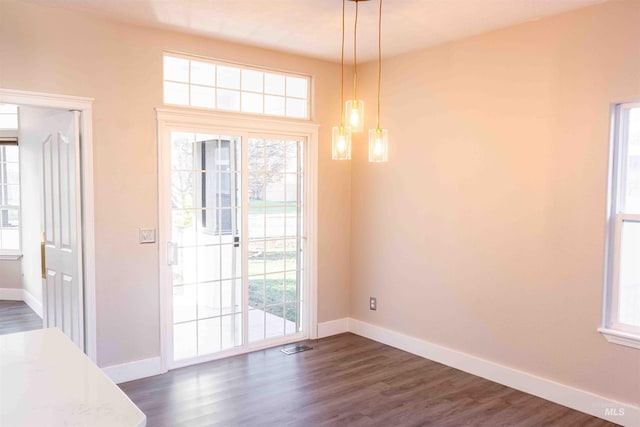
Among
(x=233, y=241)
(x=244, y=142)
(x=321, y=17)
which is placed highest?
(x=321, y=17)

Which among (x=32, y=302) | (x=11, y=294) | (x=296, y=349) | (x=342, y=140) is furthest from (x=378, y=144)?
(x=11, y=294)

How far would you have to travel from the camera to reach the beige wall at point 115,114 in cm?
347

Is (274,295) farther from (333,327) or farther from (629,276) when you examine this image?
(629,276)

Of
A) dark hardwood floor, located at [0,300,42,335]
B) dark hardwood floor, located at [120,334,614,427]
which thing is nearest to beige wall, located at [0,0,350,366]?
dark hardwood floor, located at [120,334,614,427]

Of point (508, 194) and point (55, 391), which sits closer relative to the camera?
point (55, 391)

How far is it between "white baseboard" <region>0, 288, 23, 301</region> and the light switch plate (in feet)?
12.7

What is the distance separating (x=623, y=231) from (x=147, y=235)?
357 centimetres

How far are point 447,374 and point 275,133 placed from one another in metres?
2.71

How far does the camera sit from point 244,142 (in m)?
4.57

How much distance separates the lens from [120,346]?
155 inches

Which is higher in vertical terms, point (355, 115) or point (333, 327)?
point (355, 115)

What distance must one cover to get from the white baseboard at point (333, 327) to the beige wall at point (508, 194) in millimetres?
377

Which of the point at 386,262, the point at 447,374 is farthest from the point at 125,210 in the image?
the point at 447,374

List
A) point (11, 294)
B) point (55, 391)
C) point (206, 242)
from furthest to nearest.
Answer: point (11, 294)
point (206, 242)
point (55, 391)
